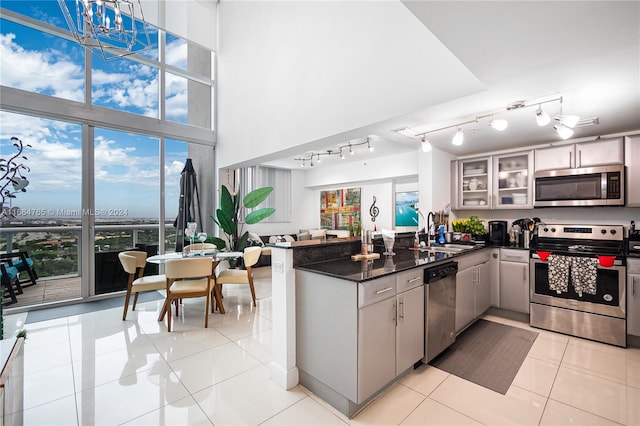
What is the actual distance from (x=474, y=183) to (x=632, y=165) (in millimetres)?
1635

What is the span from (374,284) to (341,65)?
96.2 inches

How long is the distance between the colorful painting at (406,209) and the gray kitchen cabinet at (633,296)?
303 cm

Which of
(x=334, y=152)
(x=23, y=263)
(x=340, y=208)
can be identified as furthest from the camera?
(x=340, y=208)

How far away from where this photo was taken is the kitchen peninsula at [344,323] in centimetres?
182

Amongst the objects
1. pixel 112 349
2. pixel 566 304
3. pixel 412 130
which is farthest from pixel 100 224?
pixel 566 304

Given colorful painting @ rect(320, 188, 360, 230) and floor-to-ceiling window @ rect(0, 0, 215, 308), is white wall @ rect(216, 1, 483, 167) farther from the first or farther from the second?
colorful painting @ rect(320, 188, 360, 230)

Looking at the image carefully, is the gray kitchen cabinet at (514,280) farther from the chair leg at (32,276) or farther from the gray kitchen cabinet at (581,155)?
the chair leg at (32,276)

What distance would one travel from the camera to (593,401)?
1.98 meters

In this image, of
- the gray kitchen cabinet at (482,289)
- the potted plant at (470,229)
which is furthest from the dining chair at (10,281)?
the potted plant at (470,229)

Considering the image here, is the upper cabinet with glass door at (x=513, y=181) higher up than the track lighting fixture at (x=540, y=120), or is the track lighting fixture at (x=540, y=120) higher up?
the track lighting fixture at (x=540, y=120)

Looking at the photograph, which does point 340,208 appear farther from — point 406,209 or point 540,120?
point 540,120

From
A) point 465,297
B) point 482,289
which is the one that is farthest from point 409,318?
point 482,289

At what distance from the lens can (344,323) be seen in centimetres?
185

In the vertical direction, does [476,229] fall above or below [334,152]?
below
